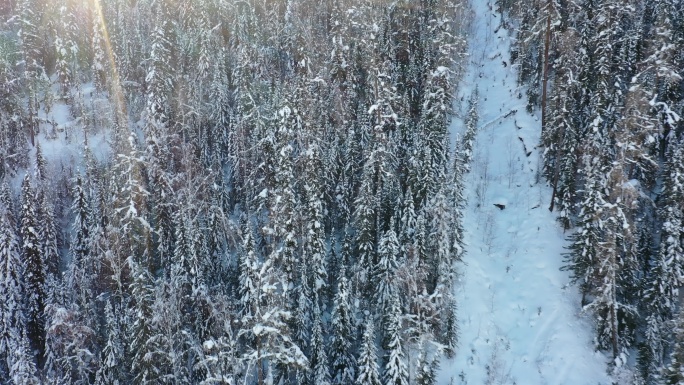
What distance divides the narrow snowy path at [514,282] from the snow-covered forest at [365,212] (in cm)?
17

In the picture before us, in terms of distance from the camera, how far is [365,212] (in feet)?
119

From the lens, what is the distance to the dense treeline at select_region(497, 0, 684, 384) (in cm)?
2952

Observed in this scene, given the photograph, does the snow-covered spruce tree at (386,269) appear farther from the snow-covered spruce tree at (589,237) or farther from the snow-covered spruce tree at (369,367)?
the snow-covered spruce tree at (589,237)

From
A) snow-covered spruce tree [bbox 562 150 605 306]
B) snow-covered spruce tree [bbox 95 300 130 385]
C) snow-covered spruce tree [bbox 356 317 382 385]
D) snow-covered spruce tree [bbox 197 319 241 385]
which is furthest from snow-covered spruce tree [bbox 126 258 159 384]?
snow-covered spruce tree [bbox 562 150 605 306]

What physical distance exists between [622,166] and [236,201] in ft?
114

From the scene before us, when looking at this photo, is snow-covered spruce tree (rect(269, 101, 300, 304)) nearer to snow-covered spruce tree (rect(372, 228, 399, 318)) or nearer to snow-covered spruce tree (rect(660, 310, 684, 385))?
snow-covered spruce tree (rect(372, 228, 399, 318))

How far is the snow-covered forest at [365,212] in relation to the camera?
30250mm

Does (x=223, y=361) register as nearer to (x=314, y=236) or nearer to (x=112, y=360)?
(x=112, y=360)

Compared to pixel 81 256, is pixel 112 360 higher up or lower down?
lower down

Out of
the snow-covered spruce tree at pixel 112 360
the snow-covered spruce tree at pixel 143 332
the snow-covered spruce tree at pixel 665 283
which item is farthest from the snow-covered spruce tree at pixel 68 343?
the snow-covered spruce tree at pixel 665 283

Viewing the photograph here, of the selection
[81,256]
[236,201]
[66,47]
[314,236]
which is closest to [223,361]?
[314,236]

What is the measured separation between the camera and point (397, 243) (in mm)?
34281

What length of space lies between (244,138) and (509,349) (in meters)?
30.6

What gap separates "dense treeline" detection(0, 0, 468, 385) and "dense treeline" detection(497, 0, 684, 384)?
916cm
